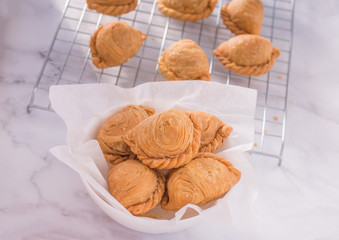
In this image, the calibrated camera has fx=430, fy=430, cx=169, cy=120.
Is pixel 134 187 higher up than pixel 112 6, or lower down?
lower down

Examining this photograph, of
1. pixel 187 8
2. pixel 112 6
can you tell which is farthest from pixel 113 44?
pixel 187 8

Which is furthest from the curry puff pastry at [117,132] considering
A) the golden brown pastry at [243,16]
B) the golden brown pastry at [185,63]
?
the golden brown pastry at [243,16]

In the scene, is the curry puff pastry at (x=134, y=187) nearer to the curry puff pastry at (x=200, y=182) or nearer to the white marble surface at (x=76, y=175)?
the curry puff pastry at (x=200, y=182)

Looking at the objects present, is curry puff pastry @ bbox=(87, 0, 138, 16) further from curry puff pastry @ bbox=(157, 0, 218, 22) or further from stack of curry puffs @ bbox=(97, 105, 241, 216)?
stack of curry puffs @ bbox=(97, 105, 241, 216)

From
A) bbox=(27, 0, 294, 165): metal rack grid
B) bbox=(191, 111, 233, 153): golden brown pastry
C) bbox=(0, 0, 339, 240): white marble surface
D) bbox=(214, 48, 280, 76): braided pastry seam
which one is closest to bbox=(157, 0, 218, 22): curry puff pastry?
bbox=(27, 0, 294, 165): metal rack grid

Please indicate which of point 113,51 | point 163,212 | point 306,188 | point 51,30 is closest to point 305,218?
point 306,188

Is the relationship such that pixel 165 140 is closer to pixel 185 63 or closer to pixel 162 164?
pixel 162 164

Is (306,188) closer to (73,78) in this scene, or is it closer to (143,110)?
(143,110)
